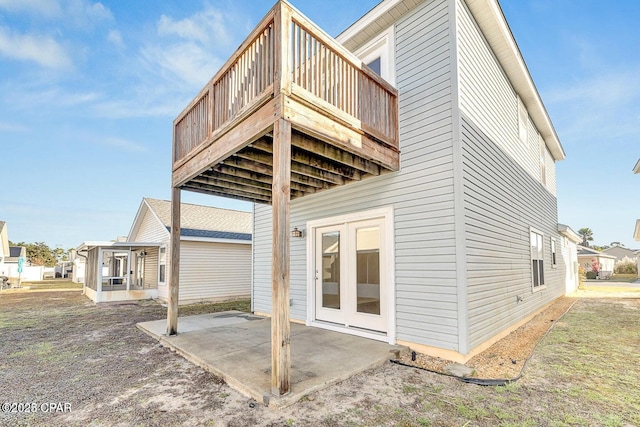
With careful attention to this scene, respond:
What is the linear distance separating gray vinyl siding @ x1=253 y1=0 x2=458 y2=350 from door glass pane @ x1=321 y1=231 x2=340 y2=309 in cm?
97

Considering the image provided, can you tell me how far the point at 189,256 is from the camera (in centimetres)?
1223

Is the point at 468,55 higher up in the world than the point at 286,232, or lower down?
higher up

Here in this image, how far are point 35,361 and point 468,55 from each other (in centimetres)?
833

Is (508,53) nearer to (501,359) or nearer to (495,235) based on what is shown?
(495,235)

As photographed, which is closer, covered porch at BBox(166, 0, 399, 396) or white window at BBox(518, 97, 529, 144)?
covered porch at BBox(166, 0, 399, 396)

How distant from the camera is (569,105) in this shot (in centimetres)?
1628

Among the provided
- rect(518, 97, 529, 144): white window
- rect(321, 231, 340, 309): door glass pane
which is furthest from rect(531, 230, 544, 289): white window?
rect(321, 231, 340, 309): door glass pane

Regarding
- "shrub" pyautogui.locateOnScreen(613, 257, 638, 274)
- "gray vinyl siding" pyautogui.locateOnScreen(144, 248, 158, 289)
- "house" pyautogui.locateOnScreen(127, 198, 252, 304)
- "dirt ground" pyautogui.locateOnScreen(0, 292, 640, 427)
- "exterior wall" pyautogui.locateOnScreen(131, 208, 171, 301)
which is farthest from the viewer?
"shrub" pyautogui.locateOnScreen(613, 257, 638, 274)

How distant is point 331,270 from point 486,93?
447cm

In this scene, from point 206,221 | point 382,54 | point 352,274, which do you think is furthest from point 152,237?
point 382,54

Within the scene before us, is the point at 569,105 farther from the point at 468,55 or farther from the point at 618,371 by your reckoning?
the point at 618,371

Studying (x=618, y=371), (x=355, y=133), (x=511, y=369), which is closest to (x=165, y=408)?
(x=355, y=133)

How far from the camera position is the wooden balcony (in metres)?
3.40

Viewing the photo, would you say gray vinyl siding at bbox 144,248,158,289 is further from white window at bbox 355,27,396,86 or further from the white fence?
the white fence
